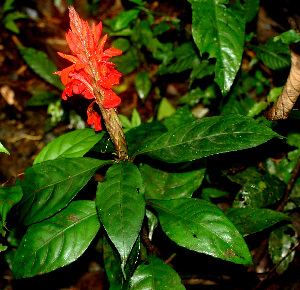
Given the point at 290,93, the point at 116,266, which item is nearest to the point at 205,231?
the point at 116,266

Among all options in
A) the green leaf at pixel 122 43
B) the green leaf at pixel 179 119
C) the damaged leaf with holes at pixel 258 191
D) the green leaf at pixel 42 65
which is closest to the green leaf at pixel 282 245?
the damaged leaf with holes at pixel 258 191

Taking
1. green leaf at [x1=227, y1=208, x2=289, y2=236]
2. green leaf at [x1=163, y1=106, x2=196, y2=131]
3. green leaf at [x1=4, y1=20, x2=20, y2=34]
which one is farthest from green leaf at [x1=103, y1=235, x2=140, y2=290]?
green leaf at [x1=4, y1=20, x2=20, y2=34]

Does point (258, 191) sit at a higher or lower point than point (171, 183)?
lower

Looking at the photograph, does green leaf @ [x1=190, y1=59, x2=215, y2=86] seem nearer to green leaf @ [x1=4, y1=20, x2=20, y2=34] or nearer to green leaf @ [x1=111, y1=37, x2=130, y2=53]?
green leaf @ [x1=111, y1=37, x2=130, y2=53]

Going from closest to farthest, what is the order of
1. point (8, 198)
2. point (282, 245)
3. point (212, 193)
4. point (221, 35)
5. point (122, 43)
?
point (8, 198)
point (221, 35)
point (282, 245)
point (212, 193)
point (122, 43)

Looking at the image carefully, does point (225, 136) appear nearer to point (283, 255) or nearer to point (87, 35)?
point (87, 35)

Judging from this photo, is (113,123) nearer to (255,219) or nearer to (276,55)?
(255,219)

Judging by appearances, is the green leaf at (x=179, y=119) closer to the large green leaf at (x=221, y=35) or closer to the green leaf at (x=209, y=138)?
the large green leaf at (x=221, y=35)

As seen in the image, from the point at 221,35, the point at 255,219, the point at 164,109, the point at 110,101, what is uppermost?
the point at 221,35
